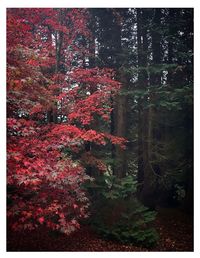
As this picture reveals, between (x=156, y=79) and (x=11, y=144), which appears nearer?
(x=11, y=144)

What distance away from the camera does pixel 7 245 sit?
17.3 ft

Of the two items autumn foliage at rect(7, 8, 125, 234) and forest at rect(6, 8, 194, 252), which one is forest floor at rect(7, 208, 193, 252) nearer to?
forest at rect(6, 8, 194, 252)

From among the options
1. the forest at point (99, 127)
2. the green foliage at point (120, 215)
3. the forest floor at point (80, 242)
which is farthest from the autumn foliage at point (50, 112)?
the green foliage at point (120, 215)

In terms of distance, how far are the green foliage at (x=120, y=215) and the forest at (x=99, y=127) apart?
0.08 ft

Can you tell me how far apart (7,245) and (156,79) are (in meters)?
5.82

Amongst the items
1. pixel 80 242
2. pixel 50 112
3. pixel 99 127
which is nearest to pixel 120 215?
pixel 80 242

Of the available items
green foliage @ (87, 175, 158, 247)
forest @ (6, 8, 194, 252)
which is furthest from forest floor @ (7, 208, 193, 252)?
green foliage @ (87, 175, 158, 247)

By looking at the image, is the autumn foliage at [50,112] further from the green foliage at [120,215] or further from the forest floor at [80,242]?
the green foliage at [120,215]

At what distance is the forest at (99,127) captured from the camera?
509 centimetres

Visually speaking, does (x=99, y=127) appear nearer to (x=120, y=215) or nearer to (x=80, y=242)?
(x=120, y=215)

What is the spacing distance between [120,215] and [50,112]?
3161 mm

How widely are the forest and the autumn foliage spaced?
0.03m

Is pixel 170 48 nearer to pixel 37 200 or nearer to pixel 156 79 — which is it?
pixel 156 79
